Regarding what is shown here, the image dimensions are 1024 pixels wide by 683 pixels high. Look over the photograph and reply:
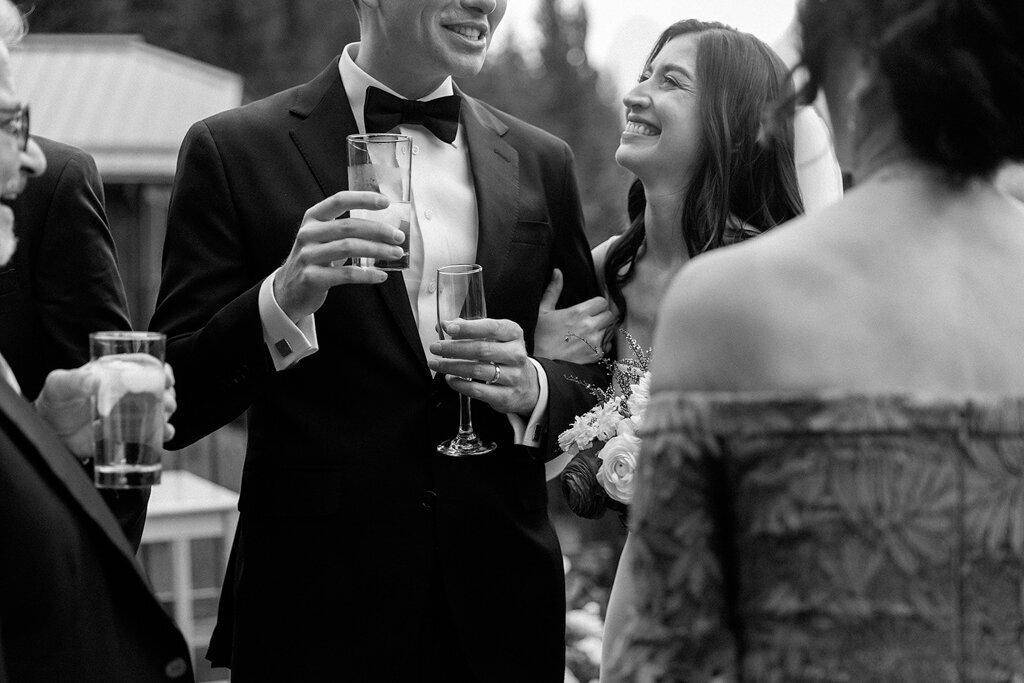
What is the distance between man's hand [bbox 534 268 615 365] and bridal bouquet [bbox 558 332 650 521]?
4.8 inches

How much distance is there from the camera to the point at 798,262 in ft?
5.42

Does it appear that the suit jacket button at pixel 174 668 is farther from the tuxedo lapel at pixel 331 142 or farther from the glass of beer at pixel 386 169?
the tuxedo lapel at pixel 331 142

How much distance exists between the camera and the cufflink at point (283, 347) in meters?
2.82

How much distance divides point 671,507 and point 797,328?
0.29m

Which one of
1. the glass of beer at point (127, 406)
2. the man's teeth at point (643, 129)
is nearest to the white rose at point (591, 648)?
the man's teeth at point (643, 129)

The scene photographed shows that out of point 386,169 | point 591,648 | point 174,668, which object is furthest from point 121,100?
point 174,668

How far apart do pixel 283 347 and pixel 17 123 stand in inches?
33.5

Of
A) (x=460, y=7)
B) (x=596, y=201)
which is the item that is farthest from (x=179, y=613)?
(x=596, y=201)

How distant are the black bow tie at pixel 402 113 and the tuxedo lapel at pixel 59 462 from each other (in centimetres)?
138

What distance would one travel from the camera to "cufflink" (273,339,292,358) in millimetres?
2822

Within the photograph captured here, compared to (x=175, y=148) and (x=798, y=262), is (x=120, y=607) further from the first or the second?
(x=175, y=148)

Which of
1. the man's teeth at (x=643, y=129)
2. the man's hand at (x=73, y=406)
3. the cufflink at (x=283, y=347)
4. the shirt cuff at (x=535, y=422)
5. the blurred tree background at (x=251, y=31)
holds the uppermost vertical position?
the blurred tree background at (x=251, y=31)

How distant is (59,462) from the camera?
2066 millimetres

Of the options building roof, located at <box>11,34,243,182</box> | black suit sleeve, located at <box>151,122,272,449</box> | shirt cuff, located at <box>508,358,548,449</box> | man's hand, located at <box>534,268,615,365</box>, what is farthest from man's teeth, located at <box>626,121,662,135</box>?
building roof, located at <box>11,34,243,182</box>
